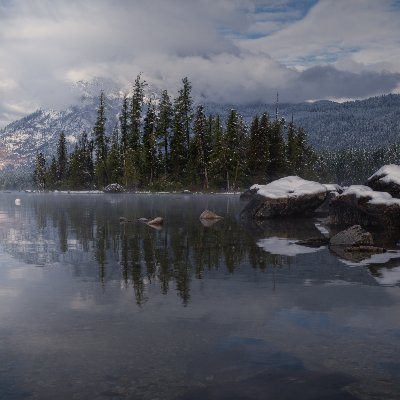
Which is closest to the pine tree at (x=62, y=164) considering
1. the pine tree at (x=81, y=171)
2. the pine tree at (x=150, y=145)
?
the pine tree at (x=81, y=171)

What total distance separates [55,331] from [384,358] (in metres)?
4.54

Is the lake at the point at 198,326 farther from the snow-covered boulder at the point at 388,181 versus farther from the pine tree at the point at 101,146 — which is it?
the pine tree at the point at 101,146

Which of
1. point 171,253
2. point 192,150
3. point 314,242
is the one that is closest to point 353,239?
point 314,242

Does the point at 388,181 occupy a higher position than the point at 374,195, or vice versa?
the point at 388,181

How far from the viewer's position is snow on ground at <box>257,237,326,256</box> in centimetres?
1513

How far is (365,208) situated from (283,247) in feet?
27.2

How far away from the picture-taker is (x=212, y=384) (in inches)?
210

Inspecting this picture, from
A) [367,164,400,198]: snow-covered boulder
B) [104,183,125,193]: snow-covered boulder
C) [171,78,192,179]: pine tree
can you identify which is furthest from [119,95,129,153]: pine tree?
[367,164,400,198]: snow-covered boulder

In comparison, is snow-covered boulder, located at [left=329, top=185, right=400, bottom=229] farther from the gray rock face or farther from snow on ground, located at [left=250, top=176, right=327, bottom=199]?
the gray rock face

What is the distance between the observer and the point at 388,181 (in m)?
24.2

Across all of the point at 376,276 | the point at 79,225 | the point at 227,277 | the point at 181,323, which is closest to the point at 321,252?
the point at 376,276

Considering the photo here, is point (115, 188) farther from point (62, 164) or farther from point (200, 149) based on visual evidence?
point (62, 164)

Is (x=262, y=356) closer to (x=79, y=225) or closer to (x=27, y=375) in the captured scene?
(x=27, y=375)

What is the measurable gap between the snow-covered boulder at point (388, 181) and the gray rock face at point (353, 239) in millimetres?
8084
